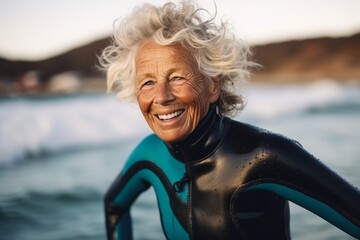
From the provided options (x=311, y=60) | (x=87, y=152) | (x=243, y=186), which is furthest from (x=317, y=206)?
(x=311, y=60)

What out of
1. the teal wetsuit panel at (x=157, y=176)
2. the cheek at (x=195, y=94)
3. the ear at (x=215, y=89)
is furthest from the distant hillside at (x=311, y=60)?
the cheek at (x=195, y=94)


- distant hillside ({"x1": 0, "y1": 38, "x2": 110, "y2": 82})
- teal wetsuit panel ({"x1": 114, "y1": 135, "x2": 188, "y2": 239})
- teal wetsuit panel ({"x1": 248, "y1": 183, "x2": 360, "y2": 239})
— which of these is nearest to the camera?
teal wetsuit panel ({"x1": 248, "y1": 183, "x2": 360, "y2": 239})

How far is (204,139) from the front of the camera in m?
1.67

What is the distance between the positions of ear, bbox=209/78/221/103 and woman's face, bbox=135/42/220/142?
3 centimetres

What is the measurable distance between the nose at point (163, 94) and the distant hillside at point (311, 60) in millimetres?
12774

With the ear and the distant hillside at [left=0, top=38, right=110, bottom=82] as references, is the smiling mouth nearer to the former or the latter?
the ear

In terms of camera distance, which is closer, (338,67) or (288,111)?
(288,111)

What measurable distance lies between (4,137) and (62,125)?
1.90m

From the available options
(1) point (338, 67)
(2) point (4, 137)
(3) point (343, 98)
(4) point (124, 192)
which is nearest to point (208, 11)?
(4) point (124, 192)

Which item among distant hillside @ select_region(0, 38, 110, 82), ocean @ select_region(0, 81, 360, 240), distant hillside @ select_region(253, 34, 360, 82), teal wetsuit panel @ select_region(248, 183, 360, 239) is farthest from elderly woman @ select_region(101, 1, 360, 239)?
distant hillside @ select_region(253, 34, 360, 82)

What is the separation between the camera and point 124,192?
214cm

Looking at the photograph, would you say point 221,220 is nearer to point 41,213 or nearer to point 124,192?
point 124,192

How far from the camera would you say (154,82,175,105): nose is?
157 cm

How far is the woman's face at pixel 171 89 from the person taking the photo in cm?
157
